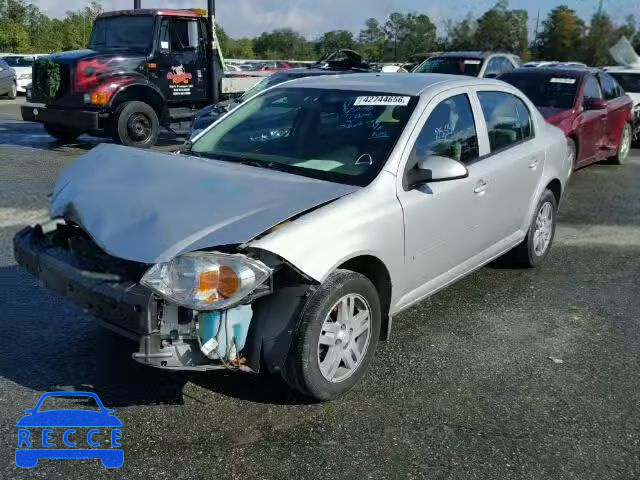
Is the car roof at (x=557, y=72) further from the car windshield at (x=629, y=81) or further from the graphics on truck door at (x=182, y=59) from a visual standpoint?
the graphics on truck door at (x=182, y=59)

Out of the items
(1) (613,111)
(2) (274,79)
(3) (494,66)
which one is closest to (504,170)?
(1) (613,111)

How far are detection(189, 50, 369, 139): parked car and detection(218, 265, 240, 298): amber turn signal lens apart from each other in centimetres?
529

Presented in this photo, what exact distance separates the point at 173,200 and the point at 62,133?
1062 centimetres

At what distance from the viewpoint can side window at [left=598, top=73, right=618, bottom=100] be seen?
11.1 m

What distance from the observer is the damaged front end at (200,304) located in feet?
10.1

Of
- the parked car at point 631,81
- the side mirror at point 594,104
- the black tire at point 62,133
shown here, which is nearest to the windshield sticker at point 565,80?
the side mirror at point 594,104

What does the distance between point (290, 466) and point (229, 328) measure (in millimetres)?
666

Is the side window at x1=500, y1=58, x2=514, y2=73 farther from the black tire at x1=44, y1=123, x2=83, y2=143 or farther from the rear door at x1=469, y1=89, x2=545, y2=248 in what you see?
the rear door at x1=469, y1=89, x2=545, y2=248

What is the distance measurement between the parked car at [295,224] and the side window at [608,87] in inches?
267

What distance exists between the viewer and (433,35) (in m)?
37.4

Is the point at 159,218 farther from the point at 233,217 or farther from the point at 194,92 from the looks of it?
the point at 194,92

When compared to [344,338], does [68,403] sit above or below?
below

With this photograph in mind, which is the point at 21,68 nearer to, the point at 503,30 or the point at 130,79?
the point at 130,79

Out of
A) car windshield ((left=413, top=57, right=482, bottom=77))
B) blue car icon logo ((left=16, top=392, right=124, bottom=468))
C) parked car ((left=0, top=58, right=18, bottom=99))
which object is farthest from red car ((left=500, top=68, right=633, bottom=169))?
parked car ((left=0, top=58, right=18, bottom=99))
